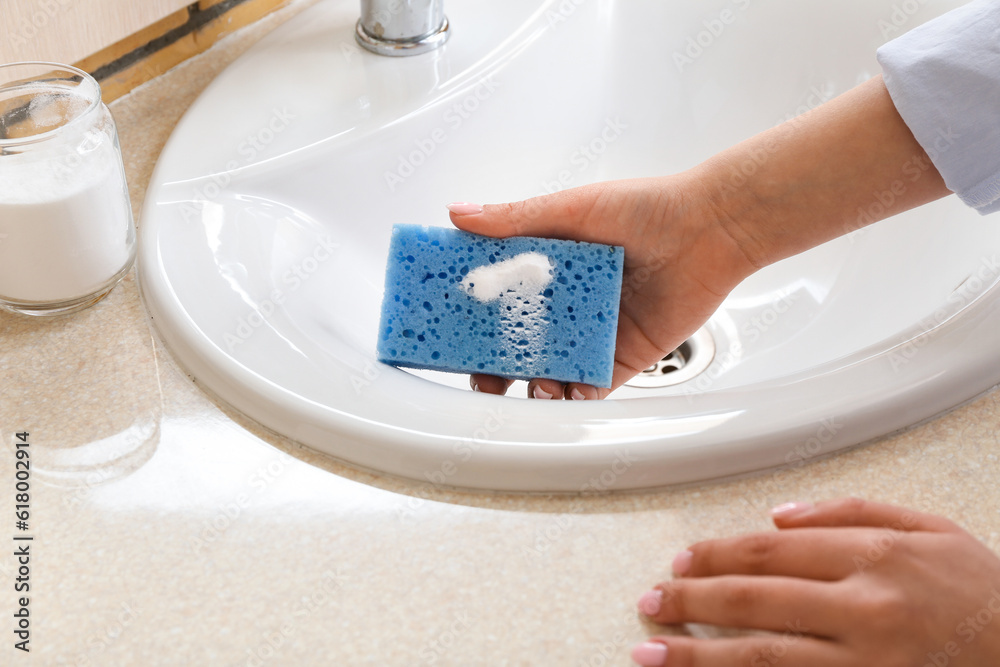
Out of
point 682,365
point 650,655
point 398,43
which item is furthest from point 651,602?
point 398,43

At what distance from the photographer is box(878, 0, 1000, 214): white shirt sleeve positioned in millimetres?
481

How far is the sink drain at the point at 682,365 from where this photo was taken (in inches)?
28.9

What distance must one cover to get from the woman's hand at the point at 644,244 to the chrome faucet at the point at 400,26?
0.21 m

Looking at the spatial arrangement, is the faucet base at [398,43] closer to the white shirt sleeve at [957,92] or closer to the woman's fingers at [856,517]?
the white shirt sleeve at [957,92]

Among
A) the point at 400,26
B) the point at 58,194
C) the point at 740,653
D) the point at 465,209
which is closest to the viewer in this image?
the point at 740,653

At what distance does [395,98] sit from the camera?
67 centimetres

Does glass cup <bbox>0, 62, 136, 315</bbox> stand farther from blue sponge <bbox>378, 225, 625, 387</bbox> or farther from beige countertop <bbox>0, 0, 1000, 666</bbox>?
blue sponge <bbox>378, 225, 625, 387</bbox>

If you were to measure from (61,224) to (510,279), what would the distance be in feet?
0.90

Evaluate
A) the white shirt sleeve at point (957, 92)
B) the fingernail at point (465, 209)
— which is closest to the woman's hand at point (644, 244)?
the fingernail at point (465, 209)

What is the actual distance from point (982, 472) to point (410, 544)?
0.31 meters

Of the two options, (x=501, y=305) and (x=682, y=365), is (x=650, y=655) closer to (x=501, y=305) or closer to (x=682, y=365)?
(x=501, y=305)

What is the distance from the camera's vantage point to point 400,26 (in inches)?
27.3

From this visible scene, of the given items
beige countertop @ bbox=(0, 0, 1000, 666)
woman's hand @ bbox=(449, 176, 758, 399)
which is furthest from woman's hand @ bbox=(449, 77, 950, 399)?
beige countertop @ bbox=(0, 0, 1000, 666)

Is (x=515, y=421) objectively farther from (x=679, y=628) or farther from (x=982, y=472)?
(x=982, y=472)
